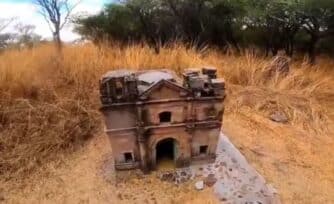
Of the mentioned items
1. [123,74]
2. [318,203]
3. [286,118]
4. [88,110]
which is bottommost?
[318,203]

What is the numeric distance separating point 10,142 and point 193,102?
86.0 inches

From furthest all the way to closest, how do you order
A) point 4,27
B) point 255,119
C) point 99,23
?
1. point 99,23
2. point 4,27
3. point 255,119

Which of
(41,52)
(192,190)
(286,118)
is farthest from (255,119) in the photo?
(41,52)

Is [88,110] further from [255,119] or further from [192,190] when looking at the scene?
Answer: [255,119]

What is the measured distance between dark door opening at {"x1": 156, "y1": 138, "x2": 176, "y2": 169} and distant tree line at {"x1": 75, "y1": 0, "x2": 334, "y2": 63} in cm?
374

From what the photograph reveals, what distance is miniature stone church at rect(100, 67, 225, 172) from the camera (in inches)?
136

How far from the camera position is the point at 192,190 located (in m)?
3.56

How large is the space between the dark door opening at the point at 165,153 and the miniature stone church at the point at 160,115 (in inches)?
2.7

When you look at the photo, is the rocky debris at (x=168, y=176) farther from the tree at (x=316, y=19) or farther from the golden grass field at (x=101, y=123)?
the tree at (x=316, y=19)

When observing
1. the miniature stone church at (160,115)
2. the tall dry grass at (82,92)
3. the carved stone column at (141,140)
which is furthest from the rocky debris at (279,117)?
the carved stone column at (141,140)

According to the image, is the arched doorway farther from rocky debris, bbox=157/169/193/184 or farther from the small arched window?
the small arched window

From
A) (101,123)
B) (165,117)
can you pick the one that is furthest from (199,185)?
(101,123)

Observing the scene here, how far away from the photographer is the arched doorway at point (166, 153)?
3.78m

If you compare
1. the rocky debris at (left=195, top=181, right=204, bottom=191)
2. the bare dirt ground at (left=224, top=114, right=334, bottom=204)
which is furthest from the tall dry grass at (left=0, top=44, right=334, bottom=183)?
the rocky debris at (left=195, top=181, right=204, bottom=191)
